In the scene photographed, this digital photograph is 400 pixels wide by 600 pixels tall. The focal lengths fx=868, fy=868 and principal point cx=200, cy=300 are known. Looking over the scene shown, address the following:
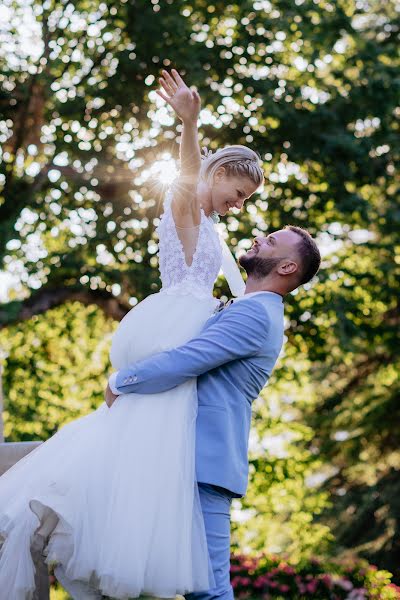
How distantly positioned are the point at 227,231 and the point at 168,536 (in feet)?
26.1

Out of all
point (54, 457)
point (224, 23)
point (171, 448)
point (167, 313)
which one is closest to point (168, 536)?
point (171, 448)

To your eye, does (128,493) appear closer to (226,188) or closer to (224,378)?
(224,378)

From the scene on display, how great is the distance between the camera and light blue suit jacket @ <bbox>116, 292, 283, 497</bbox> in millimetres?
2713

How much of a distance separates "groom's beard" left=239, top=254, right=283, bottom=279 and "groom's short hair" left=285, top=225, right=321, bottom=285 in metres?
0.08

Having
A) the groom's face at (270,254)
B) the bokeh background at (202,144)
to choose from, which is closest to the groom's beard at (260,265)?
the groom's face at (270,254)

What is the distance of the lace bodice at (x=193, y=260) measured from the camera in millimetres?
2961

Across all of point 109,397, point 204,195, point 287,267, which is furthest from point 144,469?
point 204,195

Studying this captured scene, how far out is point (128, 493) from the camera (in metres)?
2.66

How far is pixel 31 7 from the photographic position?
11.4m

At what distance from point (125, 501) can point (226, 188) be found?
1.11 metres

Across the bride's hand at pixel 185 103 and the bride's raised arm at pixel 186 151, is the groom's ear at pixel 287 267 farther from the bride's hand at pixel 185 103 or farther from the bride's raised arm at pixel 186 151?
the bride's hand at pixel 185 103

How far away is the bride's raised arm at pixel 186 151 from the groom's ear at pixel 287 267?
0.32 meters

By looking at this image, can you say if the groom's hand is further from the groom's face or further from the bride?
the groom's face

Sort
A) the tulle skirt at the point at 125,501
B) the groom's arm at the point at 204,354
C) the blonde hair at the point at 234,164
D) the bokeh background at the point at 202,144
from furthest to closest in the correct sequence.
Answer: the bokeh background at the point at 202,144 < the blonde hair at the point at 234,164 < the groom's arm at the point at 204,354 < the tulle skirt at the point at 125,501
